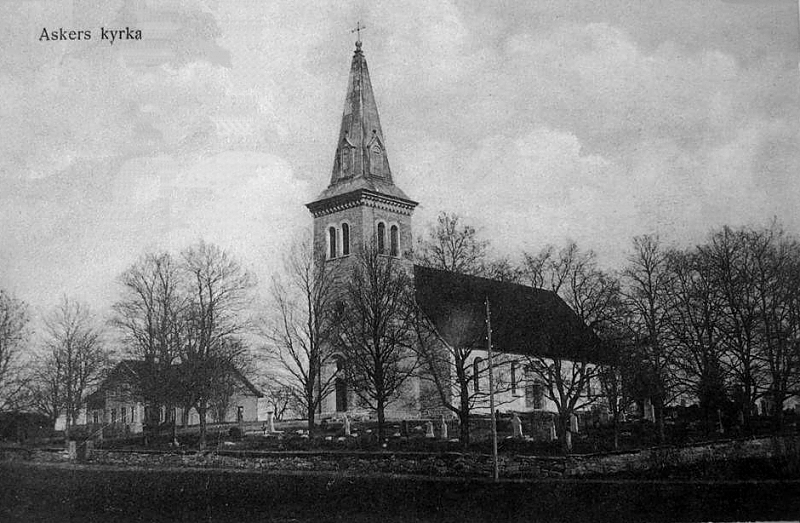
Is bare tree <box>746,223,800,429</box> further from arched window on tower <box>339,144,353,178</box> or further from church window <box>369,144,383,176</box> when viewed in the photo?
arched window on tower <box>339,144,353,178</box>

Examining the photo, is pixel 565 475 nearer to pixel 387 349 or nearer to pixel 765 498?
pixel 765 498

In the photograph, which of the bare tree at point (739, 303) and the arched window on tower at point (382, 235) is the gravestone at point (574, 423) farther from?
the arched window on tower at point (382, 235)

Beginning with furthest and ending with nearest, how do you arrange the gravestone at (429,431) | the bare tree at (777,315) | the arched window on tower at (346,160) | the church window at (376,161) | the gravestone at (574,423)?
the church window at (376,161) < the arched window on tower at (346,160) < the gravestone at (574,423) < the gravestone at (429,431) < the bare tree at (777,315)

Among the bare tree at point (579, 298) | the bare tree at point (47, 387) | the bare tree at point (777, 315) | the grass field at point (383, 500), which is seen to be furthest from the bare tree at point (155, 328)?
the bare tree at point (777, 315)

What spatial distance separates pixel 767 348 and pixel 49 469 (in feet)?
51.2

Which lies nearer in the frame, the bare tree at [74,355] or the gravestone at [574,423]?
the bare tree at [74,355]

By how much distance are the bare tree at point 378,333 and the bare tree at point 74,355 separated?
712cm

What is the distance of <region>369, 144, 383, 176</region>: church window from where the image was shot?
30.7 meters

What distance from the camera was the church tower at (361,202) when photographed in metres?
29.9

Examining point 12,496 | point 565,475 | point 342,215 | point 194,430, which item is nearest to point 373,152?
point 342,215

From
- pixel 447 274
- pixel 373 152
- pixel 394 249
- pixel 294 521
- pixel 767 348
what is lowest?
pixel 294 521

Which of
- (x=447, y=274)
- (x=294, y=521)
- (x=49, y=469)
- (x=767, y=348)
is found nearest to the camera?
(x=294, y=521)

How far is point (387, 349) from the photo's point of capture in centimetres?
2417

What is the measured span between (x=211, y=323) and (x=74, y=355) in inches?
148
